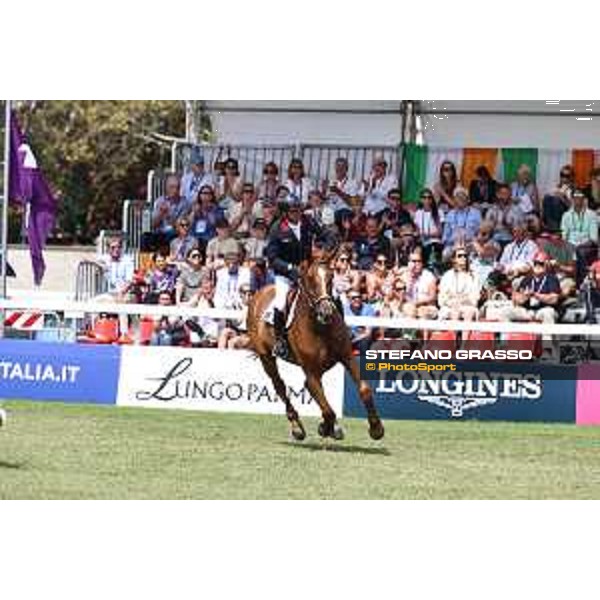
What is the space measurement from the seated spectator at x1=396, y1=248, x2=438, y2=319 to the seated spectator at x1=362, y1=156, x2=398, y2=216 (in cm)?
158

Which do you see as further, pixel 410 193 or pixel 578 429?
pixel 410 193

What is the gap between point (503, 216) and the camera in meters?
19.5

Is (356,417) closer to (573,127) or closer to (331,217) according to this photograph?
(331,217)

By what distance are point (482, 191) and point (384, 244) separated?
1.56 metres

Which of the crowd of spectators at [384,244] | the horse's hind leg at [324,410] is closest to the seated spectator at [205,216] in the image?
the crowd of spectators at [384,244]

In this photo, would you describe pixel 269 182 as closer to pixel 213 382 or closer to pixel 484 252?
pixel 484 252

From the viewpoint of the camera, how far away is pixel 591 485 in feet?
39.6

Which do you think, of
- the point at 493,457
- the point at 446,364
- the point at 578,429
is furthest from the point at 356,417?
the point at 493,457

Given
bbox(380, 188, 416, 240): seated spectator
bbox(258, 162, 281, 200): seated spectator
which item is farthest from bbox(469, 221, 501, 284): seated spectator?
bbox(258, 162, 281, 200): seated spectator

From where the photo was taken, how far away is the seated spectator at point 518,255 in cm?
1853

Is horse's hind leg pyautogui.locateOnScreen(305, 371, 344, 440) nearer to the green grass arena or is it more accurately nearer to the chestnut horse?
the chestnut horse

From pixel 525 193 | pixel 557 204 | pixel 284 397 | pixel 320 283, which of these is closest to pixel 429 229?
pixel 525 193

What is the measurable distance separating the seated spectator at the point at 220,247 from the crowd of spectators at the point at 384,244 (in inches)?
0.8

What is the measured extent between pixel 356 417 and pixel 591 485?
5.34 m
